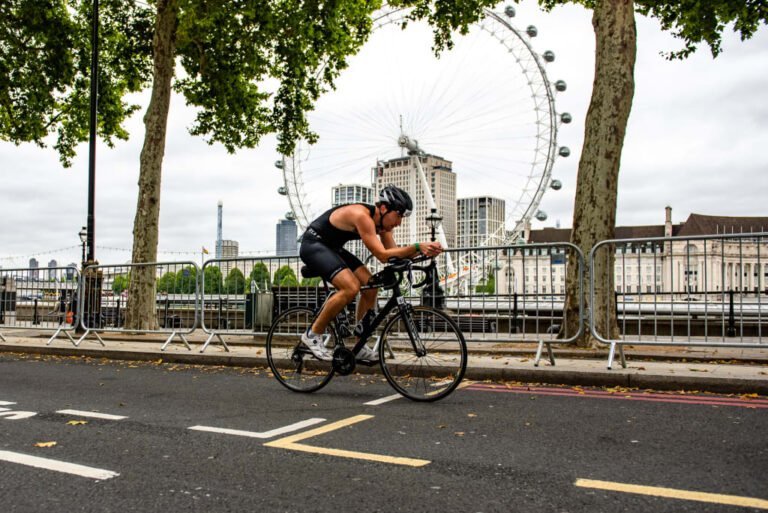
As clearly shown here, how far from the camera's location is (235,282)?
9.76 metres

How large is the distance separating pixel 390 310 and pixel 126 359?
18.7 feet

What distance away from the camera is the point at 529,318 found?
7957 mm

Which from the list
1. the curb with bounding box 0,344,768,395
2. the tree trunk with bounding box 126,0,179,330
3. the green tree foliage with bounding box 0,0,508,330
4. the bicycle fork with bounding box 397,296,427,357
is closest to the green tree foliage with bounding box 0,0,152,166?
the green tree foliage with bounding box 0,0,508,330

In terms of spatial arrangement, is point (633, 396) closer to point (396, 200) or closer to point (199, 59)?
point (396, 200)

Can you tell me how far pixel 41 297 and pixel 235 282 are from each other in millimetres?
3714

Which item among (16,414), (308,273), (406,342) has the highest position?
(308,273)

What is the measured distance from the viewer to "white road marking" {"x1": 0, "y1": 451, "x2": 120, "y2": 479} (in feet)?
11.7

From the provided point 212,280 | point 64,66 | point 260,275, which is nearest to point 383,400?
point 260,275

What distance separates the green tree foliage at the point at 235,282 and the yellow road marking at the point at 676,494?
6.87 metres

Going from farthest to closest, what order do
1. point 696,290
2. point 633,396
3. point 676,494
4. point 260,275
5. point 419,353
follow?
point 260,275 < point 696,290 < point 633,396 < point 419,353 < point 676,494

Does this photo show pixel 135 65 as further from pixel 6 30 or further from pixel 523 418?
pixel 523 418

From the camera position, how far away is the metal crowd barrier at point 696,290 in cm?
693

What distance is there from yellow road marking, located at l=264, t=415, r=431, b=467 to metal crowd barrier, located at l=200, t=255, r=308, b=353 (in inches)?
169

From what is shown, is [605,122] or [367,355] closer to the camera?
[367,355]
